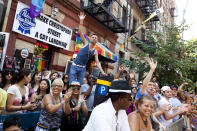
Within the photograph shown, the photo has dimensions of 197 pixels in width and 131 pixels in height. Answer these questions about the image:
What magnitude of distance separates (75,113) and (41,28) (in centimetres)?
466

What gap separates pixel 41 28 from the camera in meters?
6.51

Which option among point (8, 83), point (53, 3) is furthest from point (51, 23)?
point (8, 83)

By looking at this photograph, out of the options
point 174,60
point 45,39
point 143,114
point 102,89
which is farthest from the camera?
point 174,60

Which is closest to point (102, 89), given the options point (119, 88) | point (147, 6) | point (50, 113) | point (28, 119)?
point (119, 88)

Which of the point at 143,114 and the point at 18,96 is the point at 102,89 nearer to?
the point at 143,114

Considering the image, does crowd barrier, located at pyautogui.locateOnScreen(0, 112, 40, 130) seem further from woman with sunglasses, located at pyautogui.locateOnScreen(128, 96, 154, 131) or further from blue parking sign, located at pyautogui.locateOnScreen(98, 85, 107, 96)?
woman with sunglasses, located at pyautogui.locateOnScreen(128, 96, 154, 131)

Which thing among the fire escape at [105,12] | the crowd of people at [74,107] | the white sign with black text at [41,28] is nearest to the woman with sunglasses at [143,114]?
the crowd of people at [74,107]

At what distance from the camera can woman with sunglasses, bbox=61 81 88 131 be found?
3117 mm

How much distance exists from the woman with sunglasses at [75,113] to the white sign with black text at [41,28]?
3911mm

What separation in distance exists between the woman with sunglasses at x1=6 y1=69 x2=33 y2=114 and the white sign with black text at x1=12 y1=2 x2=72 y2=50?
317 cm

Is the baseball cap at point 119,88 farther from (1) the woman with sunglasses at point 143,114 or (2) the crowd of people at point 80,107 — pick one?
(1) the woman with sunglasses at point 143,114

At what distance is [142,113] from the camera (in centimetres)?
251

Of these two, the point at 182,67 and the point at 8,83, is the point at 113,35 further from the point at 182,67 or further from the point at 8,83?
the point at 8,83

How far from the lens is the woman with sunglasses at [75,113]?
312 cm
